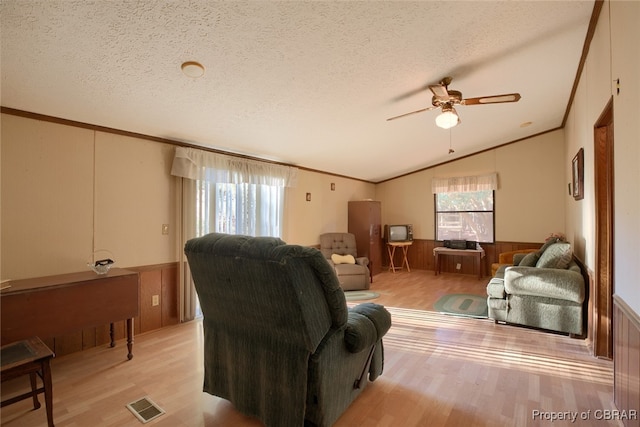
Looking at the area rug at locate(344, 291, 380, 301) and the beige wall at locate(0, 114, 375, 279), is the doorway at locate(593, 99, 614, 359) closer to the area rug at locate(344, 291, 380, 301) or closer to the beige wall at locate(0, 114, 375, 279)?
the area rug at locate(344, 291, 380, 301)

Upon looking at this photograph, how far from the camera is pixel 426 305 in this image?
161 inches

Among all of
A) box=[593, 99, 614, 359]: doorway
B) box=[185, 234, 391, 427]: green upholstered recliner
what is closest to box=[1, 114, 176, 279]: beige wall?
box=[185, 234, 391, 427]: green upholstered recliner

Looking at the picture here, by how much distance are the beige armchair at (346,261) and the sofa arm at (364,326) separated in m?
2.53

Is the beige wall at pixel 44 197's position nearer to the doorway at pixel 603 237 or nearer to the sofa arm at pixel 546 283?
the sofa arm at pixel 546 283

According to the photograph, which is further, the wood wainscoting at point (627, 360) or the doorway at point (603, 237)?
the doorway at point (603, 237)

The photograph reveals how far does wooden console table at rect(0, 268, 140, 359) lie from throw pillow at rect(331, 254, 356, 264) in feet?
10.3

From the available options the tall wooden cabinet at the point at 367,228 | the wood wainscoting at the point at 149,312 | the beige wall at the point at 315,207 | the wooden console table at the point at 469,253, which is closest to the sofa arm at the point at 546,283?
the wooden console table at the point at 469,253

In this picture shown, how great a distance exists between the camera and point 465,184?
6.09 metres

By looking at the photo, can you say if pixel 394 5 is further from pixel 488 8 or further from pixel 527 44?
pixel 527 44

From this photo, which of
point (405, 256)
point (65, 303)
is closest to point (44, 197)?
point (65, 303)

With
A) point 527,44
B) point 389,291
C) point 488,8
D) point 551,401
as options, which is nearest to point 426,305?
point 389,291

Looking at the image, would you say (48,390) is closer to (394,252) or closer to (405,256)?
(405,256)

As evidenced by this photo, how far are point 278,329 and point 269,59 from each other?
1.84 metres

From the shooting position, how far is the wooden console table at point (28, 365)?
1.59 metres
